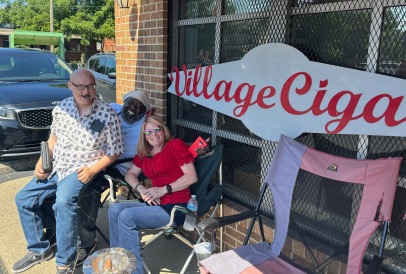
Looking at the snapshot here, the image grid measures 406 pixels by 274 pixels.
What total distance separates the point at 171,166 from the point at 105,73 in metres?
7.53

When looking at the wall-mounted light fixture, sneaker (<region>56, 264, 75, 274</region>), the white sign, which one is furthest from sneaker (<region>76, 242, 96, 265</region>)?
the wall-mounted light fixture

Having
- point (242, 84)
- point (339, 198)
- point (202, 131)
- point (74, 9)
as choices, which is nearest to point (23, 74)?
point (202, 131)

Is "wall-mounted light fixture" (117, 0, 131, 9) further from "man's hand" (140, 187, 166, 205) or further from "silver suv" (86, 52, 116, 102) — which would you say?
"silver suv" (86, 52, 116, 102)

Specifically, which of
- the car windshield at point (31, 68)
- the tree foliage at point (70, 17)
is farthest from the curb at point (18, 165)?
the tree foliage at point (70, 17)

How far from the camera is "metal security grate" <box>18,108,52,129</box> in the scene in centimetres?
544

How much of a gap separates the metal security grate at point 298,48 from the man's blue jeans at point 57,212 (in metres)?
1.18

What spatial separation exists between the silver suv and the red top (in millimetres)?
6383

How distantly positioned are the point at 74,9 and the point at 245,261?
32132mm

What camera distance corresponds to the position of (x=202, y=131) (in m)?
3.18

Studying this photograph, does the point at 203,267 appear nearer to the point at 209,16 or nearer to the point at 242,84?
the point at 242,84

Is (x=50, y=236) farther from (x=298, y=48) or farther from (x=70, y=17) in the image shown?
(x=70, y=17)

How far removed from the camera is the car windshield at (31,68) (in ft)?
20.7

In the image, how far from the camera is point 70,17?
91.7ft

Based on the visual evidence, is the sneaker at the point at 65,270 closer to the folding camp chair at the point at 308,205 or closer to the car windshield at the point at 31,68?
the folding camp chair at the point at 308,205
